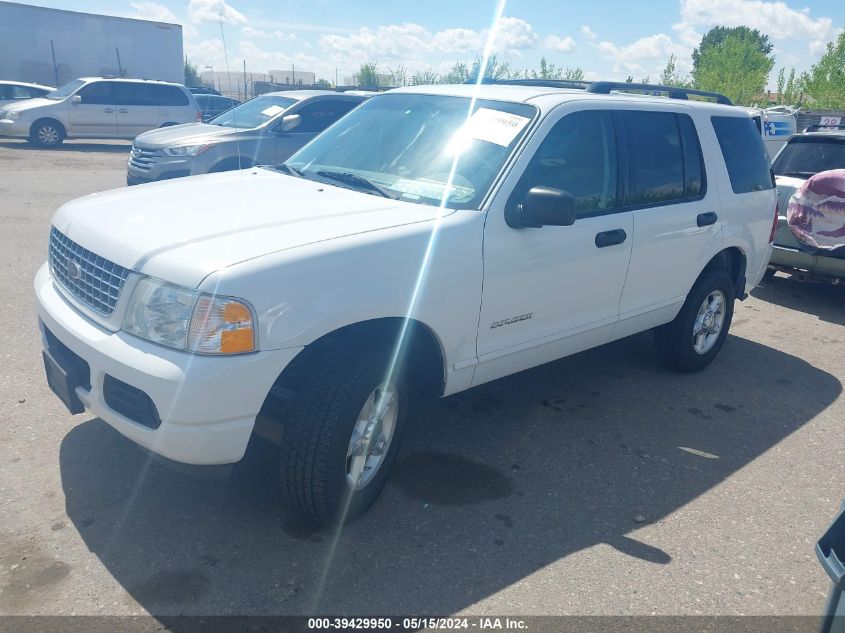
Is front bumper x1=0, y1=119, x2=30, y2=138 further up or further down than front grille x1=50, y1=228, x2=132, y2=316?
further down

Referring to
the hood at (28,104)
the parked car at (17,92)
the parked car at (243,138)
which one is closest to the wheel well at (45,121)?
the hood at (28,104)

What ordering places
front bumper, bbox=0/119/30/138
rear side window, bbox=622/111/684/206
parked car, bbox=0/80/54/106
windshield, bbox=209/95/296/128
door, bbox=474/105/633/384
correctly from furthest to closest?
parked car, bbox=0/80/54/106 → front bumper, bbox=0/119/30/138 → windshield, bbox=209/95/296/128 → rear side window, bbox=622/111/684/206 → door, bbox=474/105/633/384

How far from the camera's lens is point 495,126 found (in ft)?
12.8

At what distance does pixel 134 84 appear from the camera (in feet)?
63.5

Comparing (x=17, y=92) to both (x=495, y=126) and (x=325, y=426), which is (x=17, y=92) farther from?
(x=325, y=426)

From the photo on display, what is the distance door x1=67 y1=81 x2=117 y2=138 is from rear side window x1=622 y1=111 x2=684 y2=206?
17963mm

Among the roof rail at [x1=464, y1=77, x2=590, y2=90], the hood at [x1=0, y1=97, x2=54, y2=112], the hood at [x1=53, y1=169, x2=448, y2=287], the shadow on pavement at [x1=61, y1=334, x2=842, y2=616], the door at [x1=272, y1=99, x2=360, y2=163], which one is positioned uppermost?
the roof rail at [x1=464, y1=77, x2=590, y2=90]

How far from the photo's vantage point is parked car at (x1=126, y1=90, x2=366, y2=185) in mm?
9758

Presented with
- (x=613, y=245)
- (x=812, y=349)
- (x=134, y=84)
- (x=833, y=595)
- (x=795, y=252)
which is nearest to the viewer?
(x=833, y=595)

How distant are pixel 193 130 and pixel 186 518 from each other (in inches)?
331

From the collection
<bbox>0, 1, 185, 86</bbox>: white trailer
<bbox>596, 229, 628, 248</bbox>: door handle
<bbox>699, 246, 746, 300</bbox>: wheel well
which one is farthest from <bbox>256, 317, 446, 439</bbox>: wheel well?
<bbox>0, 1, 185, 86</bbox>: white trailer

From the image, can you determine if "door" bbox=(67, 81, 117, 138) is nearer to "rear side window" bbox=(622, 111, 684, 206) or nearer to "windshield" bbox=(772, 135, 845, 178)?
"windshield" bbox=(772, 135, 845, 178)

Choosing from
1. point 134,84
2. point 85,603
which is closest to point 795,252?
point 85,603

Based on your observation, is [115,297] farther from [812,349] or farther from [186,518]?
[812,349]
